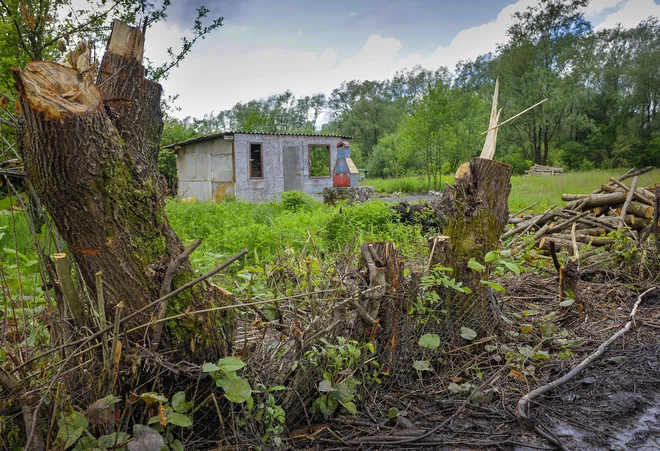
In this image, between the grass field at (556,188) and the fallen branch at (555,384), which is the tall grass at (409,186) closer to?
the grass field at (556,188)

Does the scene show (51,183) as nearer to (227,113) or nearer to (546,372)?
(546,372)

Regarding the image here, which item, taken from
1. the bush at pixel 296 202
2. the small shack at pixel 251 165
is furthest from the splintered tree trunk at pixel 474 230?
the small shack at pixel 251 165

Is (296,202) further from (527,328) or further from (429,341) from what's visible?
(429,341)

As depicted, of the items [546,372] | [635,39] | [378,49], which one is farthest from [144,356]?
[635,39]

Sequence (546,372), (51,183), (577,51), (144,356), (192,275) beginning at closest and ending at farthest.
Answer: (51,183) < (144,356) < (192,275) < (546,372) < (577,51)

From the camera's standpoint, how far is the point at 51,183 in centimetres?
192

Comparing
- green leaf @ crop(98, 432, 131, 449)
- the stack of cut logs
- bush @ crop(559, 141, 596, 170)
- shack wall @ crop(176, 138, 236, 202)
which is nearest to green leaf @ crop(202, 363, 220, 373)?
green leaf @ crop(98, 432, 131, 449)

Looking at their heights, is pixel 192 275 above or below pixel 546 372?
above

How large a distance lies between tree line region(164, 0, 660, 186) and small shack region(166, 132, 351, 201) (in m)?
2.11

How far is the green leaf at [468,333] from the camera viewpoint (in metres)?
3.28

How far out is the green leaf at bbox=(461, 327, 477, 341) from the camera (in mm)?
3278

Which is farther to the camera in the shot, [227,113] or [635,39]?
[227,113]

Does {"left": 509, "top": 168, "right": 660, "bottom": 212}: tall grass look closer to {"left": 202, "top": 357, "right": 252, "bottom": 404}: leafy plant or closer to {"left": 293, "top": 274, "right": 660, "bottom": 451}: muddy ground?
{"left": 293, "top": 274, "right": 660, "bottom": 451}: muddy ground

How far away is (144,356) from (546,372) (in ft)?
9.03
